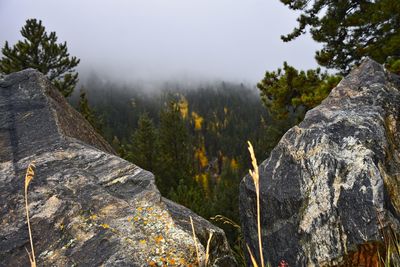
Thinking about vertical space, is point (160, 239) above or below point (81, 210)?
below

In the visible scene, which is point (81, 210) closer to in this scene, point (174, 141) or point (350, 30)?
point (350, 30)

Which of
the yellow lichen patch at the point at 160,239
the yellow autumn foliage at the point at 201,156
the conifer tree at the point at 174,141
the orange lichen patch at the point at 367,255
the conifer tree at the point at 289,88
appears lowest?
the yellow autumn foliage at the point at 201,156

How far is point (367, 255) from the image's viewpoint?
3.79 meters

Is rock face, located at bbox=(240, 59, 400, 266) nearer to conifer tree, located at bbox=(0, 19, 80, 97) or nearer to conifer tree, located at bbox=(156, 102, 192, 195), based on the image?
conifer tree, located at bbox=(0, 19, 80, 97)

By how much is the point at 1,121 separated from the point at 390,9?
421 inches

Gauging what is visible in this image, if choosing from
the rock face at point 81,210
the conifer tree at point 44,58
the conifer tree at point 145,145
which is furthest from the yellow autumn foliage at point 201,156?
the rock face at point 81,210

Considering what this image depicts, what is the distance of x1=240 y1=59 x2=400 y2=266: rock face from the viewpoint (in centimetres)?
393

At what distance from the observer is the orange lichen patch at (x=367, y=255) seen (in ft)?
12.4

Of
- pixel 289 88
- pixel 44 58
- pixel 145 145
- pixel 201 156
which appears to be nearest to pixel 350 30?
pixel 289 88

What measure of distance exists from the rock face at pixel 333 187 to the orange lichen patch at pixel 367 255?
10 mm

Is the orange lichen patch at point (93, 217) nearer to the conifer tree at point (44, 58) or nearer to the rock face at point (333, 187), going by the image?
the rock face at point (333, 187)

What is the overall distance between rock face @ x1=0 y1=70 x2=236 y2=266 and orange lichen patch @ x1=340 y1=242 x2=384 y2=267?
1582 mm

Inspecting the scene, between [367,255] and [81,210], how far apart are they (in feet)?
11.0

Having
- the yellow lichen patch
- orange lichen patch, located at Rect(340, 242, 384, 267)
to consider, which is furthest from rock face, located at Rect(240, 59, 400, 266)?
the yellow lichen patch
